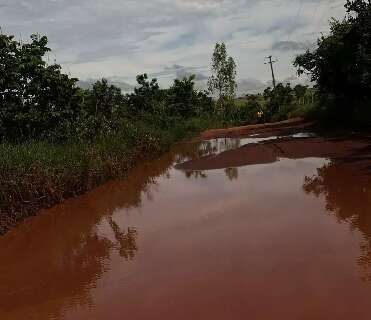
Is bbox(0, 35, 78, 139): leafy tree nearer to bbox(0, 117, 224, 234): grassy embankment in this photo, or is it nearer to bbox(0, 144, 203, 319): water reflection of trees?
bbox(0, 117, 224, 234): grassy embankment

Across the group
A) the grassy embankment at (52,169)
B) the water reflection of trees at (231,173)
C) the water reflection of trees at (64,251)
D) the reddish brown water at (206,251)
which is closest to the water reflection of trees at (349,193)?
the reddish brown water at (206,251)

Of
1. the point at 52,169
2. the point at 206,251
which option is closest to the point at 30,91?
the point at 52,169

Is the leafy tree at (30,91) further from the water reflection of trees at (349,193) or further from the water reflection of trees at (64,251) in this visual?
the water reflection of trees at (349,193)

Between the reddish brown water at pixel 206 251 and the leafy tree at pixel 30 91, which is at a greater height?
the leafy tree at pixel 30 91

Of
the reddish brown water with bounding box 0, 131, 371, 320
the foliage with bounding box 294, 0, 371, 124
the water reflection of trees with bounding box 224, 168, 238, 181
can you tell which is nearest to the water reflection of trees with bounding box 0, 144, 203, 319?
the reddish brown water with bounding box 0, 131, 371, 320

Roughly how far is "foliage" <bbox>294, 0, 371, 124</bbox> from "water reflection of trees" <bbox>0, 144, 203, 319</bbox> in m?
12.2

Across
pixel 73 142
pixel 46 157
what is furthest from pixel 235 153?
pixel 46 157

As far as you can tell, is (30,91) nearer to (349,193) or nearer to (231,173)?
(231,173)

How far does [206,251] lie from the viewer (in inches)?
335

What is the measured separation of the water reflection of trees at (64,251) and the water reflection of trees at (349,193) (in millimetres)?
4085

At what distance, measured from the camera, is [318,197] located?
1162cm

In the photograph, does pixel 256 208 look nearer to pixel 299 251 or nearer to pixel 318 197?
pixel 318 197

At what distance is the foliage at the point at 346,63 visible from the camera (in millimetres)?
20875

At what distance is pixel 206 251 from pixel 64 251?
3.22 meters
